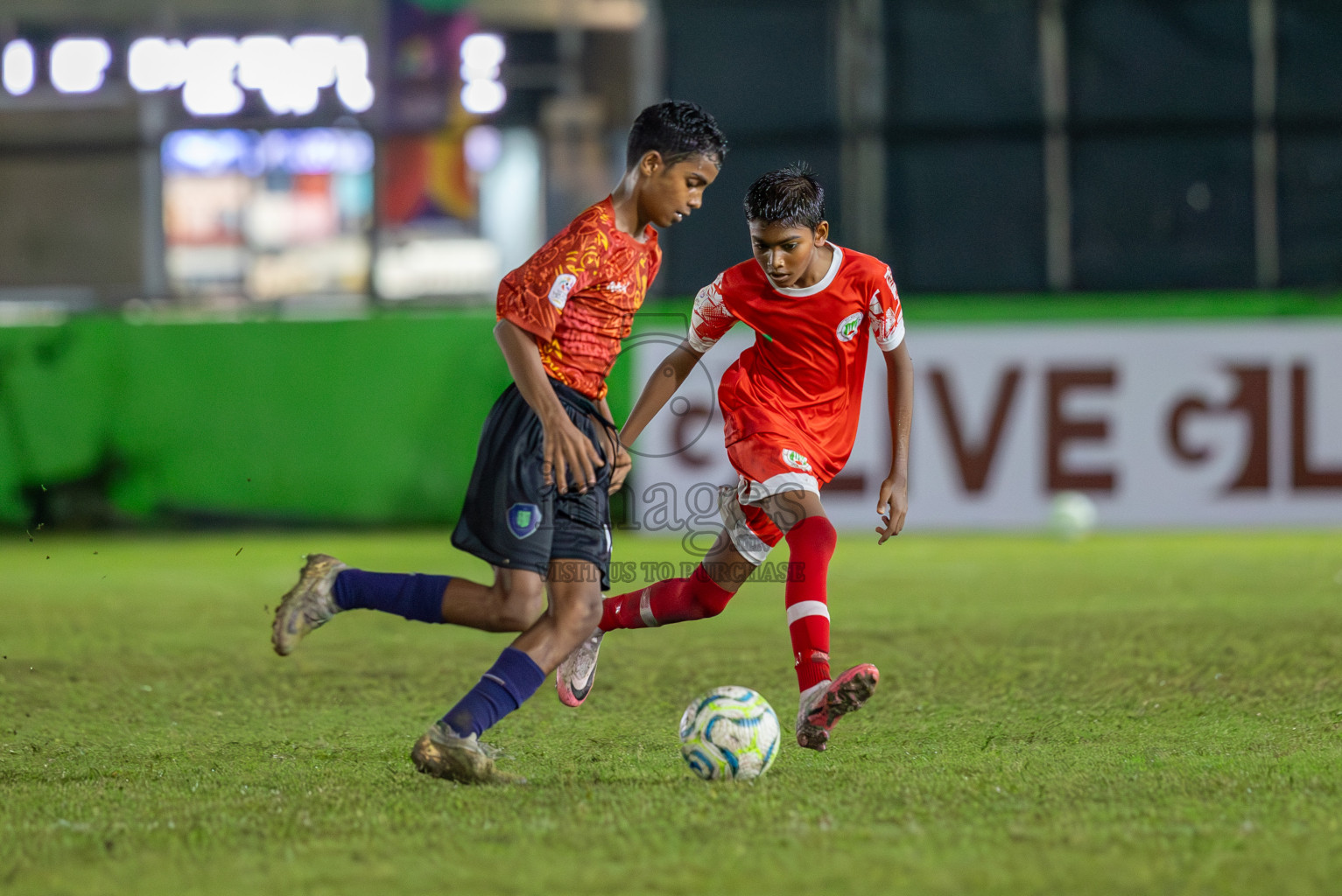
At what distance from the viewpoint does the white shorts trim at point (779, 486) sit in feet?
13.4

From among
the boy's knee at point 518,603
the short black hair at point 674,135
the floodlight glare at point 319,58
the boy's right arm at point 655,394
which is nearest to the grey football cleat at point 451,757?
the boy's knee at point 518,603

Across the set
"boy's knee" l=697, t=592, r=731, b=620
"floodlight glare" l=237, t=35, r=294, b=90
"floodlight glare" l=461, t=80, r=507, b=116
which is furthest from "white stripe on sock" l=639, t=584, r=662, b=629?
"floodlight glare" l=237, t=35, r=294, b=90

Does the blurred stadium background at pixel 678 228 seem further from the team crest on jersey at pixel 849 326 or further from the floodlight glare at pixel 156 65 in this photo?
the team crest on jersey at pixel 849 326

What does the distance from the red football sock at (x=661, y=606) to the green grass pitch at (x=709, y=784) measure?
28cm

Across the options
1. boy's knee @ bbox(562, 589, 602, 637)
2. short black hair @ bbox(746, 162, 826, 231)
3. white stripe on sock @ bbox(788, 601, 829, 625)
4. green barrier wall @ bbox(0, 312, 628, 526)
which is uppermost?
short black hair @ bbox(746, 162, 826, 231)

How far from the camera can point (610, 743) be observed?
159 inches

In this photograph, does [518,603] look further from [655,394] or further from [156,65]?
[156,65]

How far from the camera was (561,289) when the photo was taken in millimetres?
3600

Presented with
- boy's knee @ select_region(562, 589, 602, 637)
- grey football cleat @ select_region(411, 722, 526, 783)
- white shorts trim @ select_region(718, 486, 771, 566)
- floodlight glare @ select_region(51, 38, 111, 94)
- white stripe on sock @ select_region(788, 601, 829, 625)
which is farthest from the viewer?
floodlight glare @ select_region(51, 38, 111, 94)

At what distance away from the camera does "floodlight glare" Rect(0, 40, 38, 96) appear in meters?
12.3

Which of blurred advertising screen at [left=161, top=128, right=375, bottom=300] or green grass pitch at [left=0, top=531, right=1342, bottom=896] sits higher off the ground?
blurred advertising screen at [left=161, top=128, right=375, bottom=300]

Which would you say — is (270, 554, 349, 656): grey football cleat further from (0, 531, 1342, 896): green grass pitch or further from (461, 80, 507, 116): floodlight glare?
(461, 80, 507, 116): floodlight glare

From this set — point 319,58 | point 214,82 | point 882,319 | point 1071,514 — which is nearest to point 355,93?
point 319,58

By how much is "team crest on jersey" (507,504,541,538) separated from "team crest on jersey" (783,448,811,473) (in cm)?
82
